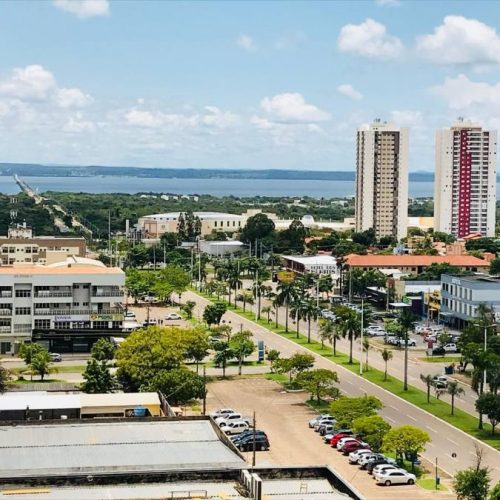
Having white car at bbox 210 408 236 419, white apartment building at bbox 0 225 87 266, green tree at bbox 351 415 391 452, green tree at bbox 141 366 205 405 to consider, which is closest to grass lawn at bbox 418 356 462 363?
white car at bbox 210 408 236 419

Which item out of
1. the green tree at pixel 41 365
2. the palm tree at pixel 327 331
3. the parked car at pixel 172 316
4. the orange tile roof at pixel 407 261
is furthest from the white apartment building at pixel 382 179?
the green tree at pixel 41 365

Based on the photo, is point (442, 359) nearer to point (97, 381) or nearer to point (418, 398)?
point (418, 398)

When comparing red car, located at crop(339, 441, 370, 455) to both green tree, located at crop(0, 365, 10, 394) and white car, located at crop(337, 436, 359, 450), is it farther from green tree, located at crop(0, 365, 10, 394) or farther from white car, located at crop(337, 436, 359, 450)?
green tree, located at crop(0, 365, 10, 394)

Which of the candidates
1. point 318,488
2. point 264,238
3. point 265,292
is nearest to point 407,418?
point 318,488

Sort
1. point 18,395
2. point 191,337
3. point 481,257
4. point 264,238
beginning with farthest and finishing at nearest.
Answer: point 264,238 → point 481,257 → point 191,337 → point 18,395

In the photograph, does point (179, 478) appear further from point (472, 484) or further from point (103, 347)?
point (103, 347)

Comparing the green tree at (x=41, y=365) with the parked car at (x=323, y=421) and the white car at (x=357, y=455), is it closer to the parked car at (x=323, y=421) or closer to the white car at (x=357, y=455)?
the parked car at (x=323, y=421)

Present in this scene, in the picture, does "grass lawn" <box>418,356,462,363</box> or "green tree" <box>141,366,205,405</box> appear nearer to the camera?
"green tree" <box>141,366,205,405</box>
